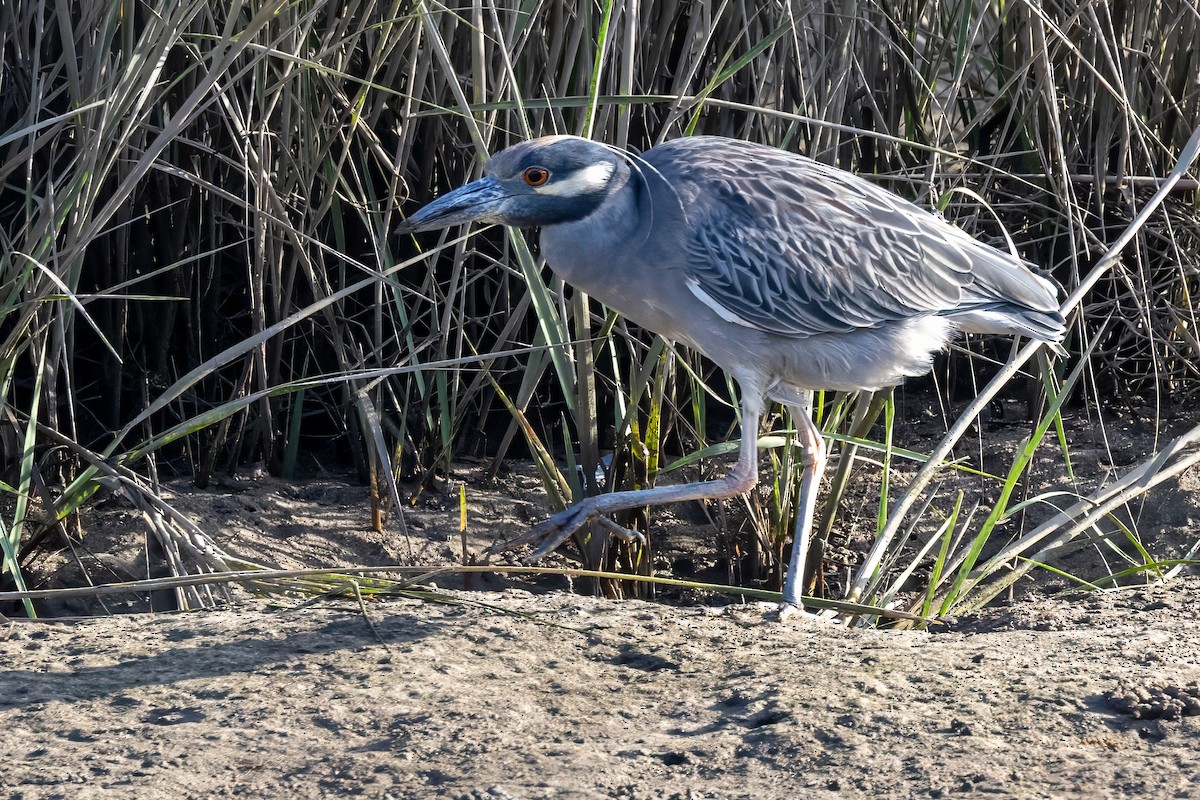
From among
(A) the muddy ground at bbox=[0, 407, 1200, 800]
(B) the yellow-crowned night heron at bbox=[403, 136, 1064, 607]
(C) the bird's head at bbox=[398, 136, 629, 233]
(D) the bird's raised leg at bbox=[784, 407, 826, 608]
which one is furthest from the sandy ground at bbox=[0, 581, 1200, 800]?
(C) the bird's head at bbox=[398, 136, 629, 233]

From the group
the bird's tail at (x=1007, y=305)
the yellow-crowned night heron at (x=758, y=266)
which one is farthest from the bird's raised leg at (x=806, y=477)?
the bird's tail at (x=1007, y=305)

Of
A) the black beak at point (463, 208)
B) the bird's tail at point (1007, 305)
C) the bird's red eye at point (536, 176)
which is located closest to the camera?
the black beak at point (463, 208)

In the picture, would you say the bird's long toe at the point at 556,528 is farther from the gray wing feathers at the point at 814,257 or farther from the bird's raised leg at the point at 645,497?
the gray wing feathers at the point at 814,257

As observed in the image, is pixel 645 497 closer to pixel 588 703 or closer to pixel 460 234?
pixel 588 703

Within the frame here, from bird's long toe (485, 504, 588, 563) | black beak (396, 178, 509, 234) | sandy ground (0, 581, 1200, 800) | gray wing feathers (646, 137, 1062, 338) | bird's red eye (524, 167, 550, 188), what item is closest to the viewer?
sandy ground (0, 581, 1200, 800)

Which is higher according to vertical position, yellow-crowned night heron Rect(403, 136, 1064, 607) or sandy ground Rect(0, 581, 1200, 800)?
yellow-crowned night heron Rect(403, 136, 1064, 607)

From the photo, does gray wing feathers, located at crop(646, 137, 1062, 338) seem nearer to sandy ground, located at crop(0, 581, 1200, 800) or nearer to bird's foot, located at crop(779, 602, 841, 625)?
bird's foot, located at crop(779, 602, 841, 625)

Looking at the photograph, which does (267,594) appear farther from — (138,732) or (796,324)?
(796,324)

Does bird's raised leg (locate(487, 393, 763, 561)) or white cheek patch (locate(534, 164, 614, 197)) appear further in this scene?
white cheek patch (locate(534, 164, 614, 197))

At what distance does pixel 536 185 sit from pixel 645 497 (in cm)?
87

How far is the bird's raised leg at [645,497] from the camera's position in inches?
127

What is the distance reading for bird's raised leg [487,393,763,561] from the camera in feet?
10.6

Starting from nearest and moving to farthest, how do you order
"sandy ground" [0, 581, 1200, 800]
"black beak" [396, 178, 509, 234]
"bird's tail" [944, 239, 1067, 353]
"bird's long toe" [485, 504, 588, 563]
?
"sandy ground" [0, 581, 1200, 800] < "bird's long toe" [485, 504, 588, 563] < "black beak" [396, 178, 509, 234] < "bird's tail" [944, 239, 1067, 353]

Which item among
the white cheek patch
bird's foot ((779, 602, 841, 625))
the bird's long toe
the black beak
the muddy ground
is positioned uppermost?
the white cheek patch
